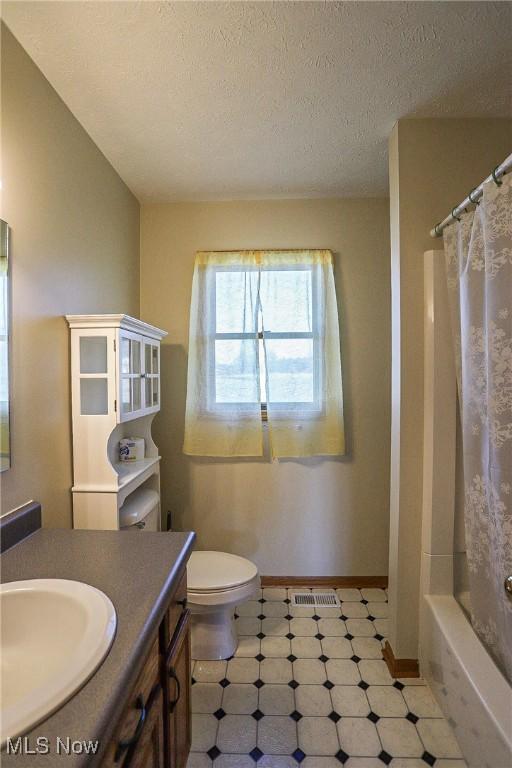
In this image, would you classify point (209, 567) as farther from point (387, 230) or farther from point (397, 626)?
point (387, 230)

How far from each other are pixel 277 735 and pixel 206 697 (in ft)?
1.08

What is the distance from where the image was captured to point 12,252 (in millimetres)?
1149

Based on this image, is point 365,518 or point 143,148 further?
point 365,518

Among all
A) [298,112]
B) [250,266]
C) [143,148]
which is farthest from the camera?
[250,266]

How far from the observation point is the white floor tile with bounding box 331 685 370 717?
1.46 metres

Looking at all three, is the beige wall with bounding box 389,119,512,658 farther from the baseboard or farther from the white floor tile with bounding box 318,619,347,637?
the white floor tile with bounding box 318,619,347,637

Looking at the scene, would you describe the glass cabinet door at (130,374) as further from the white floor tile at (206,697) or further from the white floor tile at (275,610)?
the white floor tile at (275,610)

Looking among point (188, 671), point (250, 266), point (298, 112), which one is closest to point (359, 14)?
point (298, 112)

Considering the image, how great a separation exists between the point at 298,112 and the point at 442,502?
1741 millimetres

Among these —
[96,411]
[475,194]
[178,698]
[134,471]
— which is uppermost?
[475,194]

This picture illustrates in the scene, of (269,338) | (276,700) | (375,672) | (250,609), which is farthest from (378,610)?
(269,338)

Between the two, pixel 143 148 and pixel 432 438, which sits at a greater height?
pixel 143 148

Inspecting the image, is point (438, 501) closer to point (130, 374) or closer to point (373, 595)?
point (373, 595)

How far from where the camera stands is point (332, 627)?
6.40 feet
